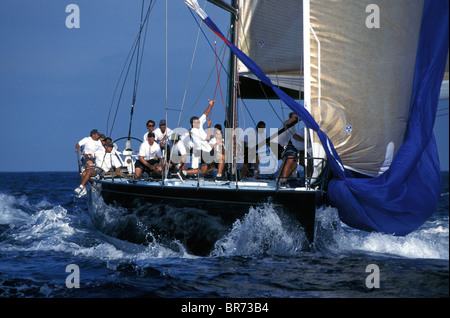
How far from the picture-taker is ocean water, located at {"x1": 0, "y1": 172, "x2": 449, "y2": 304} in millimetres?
6301

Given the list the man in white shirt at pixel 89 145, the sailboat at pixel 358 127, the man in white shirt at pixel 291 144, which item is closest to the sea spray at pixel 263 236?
the sailboat at pixel 358 127

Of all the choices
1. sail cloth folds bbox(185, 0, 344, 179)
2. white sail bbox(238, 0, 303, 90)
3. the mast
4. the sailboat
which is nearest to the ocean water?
the sailboat

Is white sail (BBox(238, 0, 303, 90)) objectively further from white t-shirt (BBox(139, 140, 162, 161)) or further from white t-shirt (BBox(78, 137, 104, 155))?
white t-shirt (BBox(78, 137, 104, 155))

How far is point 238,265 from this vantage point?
→ 7523 mm

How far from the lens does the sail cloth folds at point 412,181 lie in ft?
24.9

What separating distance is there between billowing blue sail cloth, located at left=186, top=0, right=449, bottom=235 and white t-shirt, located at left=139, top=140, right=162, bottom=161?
3.16 metres

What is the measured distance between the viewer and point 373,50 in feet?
28.5

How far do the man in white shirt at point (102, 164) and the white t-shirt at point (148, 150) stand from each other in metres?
1.08

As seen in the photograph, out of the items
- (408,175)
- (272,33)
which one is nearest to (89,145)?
(272,33)

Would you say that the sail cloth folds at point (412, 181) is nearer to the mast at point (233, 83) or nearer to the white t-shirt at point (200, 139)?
the white t-shirt at point (200, 139)

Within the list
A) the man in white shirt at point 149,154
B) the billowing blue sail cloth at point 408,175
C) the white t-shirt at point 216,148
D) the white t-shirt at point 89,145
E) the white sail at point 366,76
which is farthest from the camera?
the white t-shirt at point 89,145

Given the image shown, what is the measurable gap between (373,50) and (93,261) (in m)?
5.80
